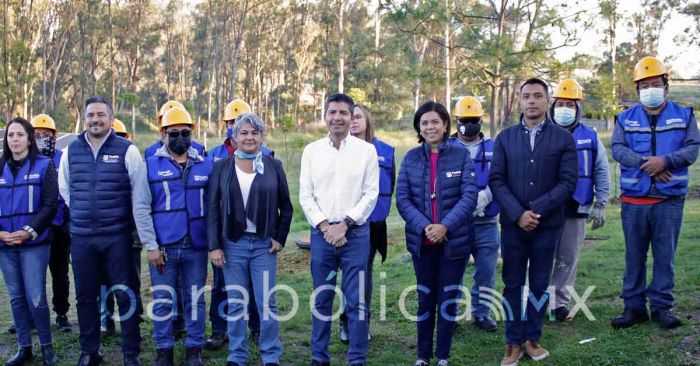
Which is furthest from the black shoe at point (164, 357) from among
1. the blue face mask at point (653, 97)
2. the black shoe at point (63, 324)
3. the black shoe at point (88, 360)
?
the blue face mask at point (653, 97)

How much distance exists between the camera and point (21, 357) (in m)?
5.19

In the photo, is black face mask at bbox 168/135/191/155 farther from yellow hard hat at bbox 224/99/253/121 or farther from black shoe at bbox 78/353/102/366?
black shoe at bbox 78/353/102/366

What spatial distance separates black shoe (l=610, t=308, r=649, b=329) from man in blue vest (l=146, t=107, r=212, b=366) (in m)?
3.38

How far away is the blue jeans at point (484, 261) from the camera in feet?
18.4

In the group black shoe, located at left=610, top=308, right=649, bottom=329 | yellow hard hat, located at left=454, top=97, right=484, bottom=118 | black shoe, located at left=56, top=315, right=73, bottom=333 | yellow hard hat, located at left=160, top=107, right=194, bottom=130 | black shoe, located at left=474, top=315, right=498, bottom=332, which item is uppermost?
yellow hard hat, located at left=454, top=97, right=484, bottom=118

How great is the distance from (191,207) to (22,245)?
1.41 m

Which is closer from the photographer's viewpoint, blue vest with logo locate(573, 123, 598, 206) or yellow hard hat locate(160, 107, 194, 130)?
yellow hard hat locate(160, 107, 194, 130)

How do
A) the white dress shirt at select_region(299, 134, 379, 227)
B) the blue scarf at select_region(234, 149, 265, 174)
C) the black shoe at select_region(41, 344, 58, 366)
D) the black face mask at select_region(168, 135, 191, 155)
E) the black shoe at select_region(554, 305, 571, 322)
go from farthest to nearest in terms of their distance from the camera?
the black shoe at select_region(554, 305, 571, 322) → the black shoe at select_region(41, 344, 58, 366) → the black face mask at select_region(168, 135, 191, 155) → the blue scarf at select_region(234, 149, 265, 174) → the white dress shirt at select_region(299, 134, 379, 227)

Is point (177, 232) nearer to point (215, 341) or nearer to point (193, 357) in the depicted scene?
point (193, 357)

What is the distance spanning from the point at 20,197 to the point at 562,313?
4694mm

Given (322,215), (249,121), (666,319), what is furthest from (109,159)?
(666,319)

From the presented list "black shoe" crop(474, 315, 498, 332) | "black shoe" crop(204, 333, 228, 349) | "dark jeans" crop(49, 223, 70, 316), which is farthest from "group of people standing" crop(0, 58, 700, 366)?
"dark jeans" crop(49, 223, 70, 316)

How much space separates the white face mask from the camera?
561 cm

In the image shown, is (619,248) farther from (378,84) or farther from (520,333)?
(378,84)
